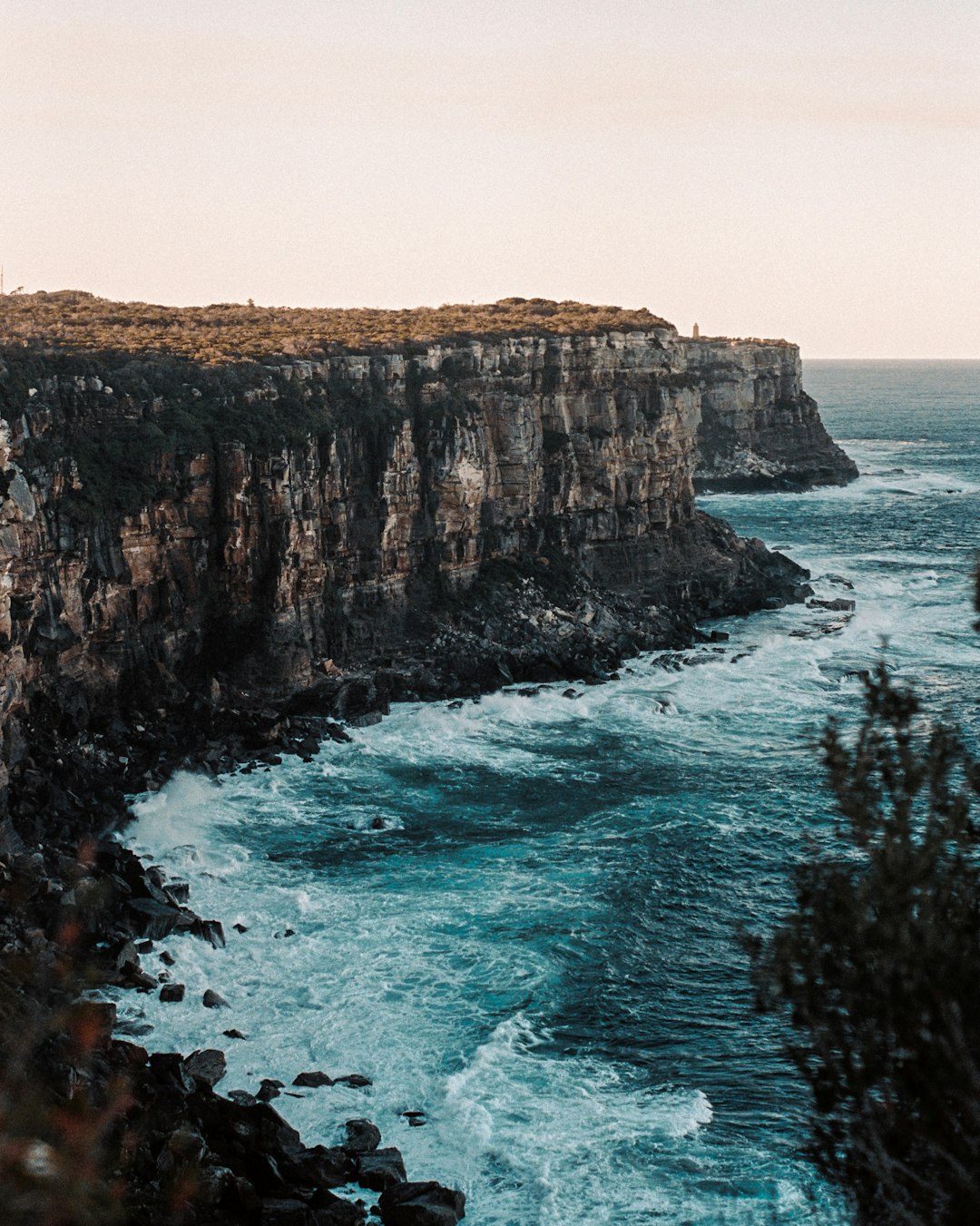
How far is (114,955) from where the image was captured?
3153cm

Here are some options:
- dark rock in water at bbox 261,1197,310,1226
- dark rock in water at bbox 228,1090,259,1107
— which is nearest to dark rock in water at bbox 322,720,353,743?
dark rock in water at bbox 228,1090,259,1107

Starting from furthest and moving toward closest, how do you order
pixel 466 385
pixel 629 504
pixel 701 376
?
1. pixel 701 376
2. pixel 629 504
3. pixel 466 385

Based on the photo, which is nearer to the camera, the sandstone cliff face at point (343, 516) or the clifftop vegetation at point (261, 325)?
the sandstone cliff face at point (343, 516)

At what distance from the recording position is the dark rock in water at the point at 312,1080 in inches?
1071

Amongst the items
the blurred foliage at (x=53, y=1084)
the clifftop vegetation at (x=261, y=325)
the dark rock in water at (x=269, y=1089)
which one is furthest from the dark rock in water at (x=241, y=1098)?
the clifftop vegetation at (x=261, y=325)

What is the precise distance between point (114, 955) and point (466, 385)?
123 feet

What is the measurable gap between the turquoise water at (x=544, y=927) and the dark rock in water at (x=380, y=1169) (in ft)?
2.40

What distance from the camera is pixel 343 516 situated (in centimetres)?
5569

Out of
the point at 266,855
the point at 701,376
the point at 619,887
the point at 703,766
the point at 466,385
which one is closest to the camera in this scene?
the point at 619,887

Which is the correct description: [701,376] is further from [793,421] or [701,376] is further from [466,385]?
[466,385]

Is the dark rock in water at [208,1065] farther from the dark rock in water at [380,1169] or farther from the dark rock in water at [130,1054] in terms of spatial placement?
the dark rock in water at [380,1169]

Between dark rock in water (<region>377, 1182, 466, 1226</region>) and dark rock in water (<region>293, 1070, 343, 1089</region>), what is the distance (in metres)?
4.34

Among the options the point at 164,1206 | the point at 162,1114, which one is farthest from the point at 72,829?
the point at 164,1206

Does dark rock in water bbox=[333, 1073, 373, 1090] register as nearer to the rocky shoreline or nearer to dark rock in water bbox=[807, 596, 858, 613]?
the rocky shoreline
